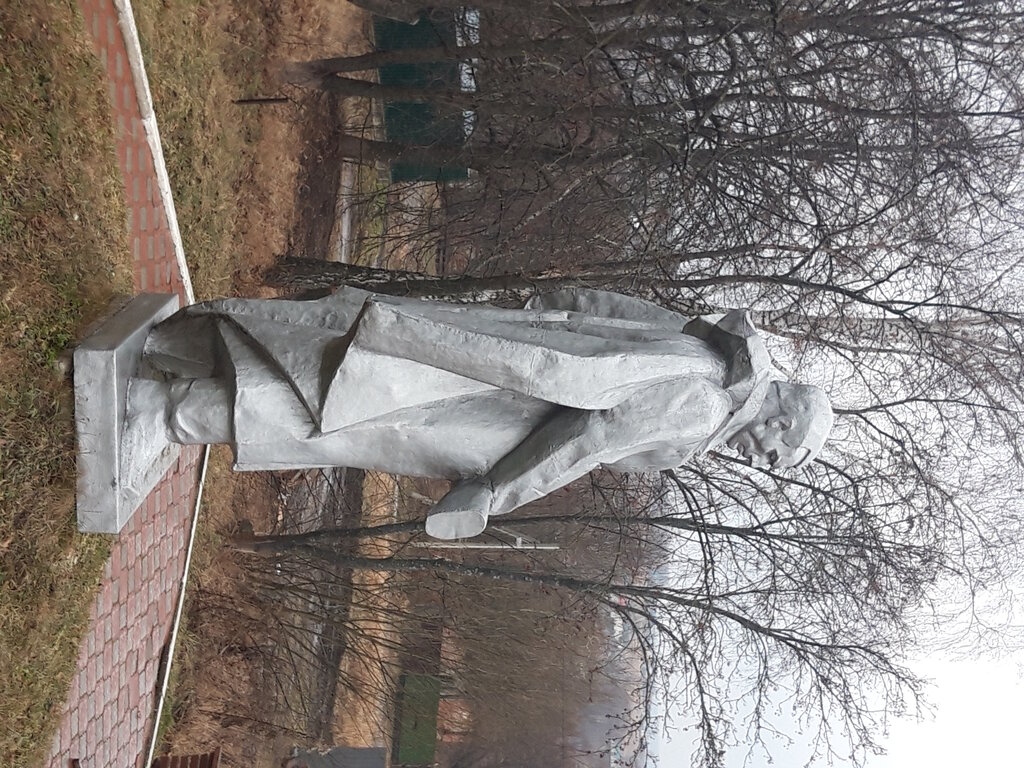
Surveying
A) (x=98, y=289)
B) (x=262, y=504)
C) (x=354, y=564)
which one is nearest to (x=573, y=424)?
(x=98, y=289)

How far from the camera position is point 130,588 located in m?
5.57

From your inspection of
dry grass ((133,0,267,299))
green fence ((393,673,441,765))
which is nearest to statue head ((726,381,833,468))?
dry grass ((133,0,267,299))

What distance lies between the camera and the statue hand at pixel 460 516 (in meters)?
3.21

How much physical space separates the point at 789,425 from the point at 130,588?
4376 mm

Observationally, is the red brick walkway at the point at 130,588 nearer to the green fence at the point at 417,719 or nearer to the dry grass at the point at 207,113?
the dry grass at the point at 207,113

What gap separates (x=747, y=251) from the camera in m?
6.81

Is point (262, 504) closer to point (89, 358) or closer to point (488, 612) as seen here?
point (488, 612)

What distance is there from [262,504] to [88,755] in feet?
14.6

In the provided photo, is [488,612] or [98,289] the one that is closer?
[98,289]

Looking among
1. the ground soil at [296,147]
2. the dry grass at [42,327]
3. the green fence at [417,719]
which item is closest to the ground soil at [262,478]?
the ground soil at [296,147]

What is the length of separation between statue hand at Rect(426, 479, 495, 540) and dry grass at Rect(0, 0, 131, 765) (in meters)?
1.62

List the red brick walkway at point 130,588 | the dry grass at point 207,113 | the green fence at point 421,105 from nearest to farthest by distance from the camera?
the red brick walkway at point 130,588 → the dry grass at point 207,113 → the green fence at point 421,105

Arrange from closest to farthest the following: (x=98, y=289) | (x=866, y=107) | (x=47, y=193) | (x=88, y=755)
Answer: (x=47, y=193)
(x=98, y=289)
(x=88, y=755)
(x=866, y=107)

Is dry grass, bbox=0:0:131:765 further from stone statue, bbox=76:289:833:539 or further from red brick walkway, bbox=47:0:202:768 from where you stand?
red brick walkway, bbox=47:0:202:768
